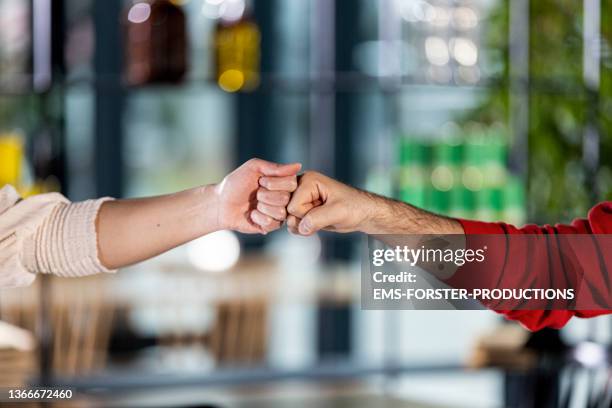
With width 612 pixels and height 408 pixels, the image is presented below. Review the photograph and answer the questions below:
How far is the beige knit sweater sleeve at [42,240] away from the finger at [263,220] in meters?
0.26

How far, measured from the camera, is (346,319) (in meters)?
5.65

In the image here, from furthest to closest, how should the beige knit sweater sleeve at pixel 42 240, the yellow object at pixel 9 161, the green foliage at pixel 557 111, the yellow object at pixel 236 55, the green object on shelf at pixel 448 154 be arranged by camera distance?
the green foliage at pixel 557 111 < the green object on shelf at pixel 448 154 < the yellow object at pixel 236 55 < the yellow object at pixel 9 161 < the beige knit sweater sleeve at pixel 42 240

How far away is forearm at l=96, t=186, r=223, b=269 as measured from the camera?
179 cm

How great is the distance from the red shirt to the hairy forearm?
0.07 m

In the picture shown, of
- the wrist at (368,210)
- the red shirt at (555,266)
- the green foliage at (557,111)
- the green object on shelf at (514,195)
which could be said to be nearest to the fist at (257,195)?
the wrist at (368,210)

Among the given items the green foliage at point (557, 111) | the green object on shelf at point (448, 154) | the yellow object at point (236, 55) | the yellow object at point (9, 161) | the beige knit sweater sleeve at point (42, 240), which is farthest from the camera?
the green foliage at point (557, 111)

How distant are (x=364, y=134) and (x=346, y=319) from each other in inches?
38.7

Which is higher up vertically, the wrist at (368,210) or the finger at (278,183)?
→ the finger at (278,183)

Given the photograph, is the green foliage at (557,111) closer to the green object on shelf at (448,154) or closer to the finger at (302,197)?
the green object on shelf at (448,154)

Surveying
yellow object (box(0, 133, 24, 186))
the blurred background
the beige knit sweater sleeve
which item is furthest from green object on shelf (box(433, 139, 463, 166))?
the beige knit sweater sleeve

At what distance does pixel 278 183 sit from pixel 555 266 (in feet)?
1.63

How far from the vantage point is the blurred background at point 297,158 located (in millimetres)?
3346

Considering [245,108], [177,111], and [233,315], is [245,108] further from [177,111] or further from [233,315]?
[233,315]

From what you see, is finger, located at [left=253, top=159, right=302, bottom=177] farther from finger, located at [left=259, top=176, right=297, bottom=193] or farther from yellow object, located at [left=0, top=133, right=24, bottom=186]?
yellow object, located at [left=0, top=133, right=24, bottom=186]
